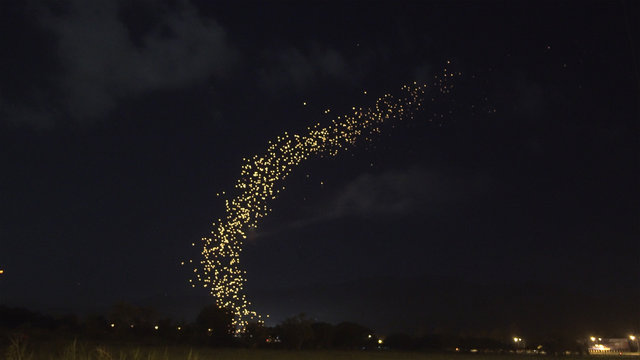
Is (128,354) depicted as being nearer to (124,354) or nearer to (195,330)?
(124,354)

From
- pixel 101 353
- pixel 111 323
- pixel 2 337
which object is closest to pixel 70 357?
pixel 101 353

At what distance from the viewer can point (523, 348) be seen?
5888 cm

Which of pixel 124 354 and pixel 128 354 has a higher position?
pixel 128 354

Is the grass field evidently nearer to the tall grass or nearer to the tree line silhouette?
the tall grass

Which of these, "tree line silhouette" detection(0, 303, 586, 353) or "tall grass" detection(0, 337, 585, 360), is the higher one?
"tree line silhouette" detection(0, 303, 586, 353)

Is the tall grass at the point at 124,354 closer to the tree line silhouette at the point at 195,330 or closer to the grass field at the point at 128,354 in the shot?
the grass field at the point at 128,354

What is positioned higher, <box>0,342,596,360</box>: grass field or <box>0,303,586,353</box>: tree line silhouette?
<box>0,303,586,353</box>: tree line silhouette

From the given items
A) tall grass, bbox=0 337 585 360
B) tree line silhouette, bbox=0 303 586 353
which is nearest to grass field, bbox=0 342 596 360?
tall grass, bbox=0 337 585 360

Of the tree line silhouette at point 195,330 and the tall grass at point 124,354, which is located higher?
the tree line silhouette at point 195,330

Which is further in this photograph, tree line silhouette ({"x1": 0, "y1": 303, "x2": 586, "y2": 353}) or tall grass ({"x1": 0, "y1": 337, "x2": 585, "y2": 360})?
tree line silhouette ({"x1": 0, "y1": 303, "x2": 586, "y2": 353})

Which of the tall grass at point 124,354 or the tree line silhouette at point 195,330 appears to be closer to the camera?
the tall grass at point 124,354

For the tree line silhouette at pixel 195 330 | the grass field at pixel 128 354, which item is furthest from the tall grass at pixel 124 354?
the tree line silhouette at pixel 195 330

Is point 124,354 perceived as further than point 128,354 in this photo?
No

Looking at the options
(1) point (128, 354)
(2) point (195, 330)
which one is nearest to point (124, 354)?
(1) point (128, 354)
